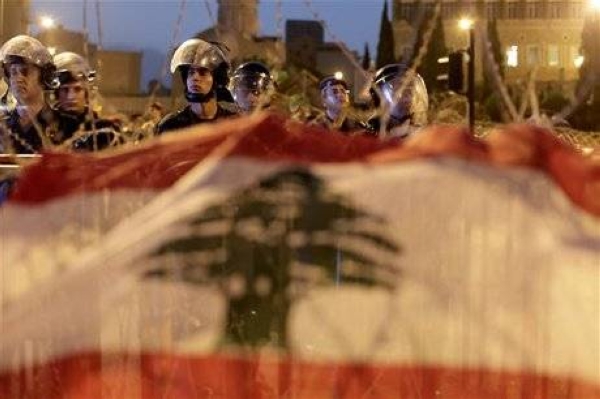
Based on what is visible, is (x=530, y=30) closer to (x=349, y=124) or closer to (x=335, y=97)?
(x=335, y=97)

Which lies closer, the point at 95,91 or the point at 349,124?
the point at 95,91

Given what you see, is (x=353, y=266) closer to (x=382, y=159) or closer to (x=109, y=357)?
(x=382, y=159)

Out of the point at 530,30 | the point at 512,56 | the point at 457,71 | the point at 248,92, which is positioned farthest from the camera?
the point at 530,30

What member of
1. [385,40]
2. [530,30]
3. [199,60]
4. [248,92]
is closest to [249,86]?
[248,92]

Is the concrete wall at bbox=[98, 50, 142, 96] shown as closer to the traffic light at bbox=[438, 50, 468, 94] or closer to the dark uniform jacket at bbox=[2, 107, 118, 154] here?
the traffic light at bbox=[438, 50, 468, 94]

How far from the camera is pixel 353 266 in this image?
2.85 meters

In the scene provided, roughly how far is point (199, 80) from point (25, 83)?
1005mm

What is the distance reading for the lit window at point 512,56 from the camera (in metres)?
50.8

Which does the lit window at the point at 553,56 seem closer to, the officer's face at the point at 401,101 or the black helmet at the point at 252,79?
the black helmet at the point at 252,79

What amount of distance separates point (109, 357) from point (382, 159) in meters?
0.87

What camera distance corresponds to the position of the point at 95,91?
671 centimetres

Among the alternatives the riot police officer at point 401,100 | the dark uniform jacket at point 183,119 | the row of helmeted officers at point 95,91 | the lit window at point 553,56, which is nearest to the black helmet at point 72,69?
the row of helmeted officers at point 95,91

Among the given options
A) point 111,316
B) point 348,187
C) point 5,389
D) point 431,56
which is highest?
point 431,56

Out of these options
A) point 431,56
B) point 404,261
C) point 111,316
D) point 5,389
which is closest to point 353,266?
point 404,261
